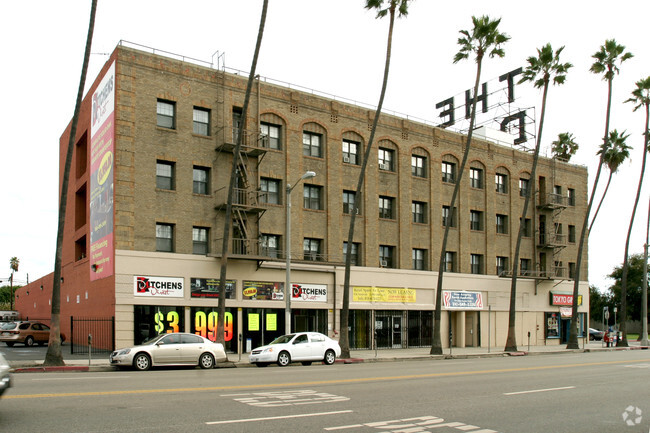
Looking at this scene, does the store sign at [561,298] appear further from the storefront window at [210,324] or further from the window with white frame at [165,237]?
the window with white frame at [165,237]

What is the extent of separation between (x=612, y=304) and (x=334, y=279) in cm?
6569

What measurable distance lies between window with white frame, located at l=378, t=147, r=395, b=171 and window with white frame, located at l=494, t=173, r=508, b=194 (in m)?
10.7

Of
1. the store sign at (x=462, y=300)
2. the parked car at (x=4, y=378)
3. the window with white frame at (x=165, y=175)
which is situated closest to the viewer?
the parked car at (x=4, y=378)

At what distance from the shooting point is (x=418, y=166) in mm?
42969

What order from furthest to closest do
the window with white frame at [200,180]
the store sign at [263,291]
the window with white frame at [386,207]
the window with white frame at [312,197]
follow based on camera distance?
the window with white frame at [386,207] → the window with white frame at [312,197] → the store sign at [263,291] → the window with white frame at [200,180]

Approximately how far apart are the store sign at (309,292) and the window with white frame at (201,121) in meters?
9.76

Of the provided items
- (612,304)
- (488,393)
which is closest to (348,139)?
(488,393)

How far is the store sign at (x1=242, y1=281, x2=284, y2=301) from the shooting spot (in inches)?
1320

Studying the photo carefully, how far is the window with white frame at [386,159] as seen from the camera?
40875 millimetres

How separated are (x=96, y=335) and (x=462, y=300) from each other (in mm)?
23986

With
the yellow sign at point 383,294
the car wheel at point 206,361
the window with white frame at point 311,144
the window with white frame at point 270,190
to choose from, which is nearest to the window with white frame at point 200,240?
the window with white frame at point 270,190

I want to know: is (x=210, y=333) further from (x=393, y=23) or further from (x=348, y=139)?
(x=393, y=23)

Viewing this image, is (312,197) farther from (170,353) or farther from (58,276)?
(58,276)

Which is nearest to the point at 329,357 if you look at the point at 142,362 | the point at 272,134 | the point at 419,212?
the point at 142,362
